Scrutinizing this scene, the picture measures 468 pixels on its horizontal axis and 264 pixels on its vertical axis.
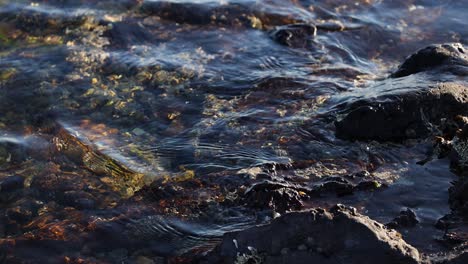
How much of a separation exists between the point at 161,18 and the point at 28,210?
465 cm

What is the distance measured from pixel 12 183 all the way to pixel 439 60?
15.6 ft

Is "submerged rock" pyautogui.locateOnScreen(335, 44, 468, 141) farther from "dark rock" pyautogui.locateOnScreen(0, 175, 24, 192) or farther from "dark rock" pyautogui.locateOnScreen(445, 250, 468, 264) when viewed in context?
"dark rock" pyautogui.locateOnScreen(0, 175, 24, 192)

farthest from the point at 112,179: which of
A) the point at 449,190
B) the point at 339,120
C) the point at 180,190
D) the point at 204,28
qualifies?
the point at 204,28

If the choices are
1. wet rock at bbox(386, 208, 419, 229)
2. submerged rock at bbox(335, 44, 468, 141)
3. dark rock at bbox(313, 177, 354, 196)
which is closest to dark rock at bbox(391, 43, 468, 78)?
submerged rock at bbox(335, 44, 468, 141)

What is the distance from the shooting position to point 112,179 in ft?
18.2

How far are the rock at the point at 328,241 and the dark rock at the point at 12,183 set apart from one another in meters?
2.59

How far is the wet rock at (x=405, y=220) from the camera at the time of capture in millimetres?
4602

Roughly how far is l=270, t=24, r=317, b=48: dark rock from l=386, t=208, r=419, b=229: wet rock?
4.02 m

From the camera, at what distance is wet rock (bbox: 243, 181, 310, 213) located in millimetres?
4918

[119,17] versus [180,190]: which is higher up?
[119,17]

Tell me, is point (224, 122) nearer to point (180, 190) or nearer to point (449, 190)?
point (180, 190)

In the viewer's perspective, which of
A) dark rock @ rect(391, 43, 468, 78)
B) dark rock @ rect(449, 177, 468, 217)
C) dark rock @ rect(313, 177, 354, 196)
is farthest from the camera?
dark rock @ rect(391, 43, 468, 78)

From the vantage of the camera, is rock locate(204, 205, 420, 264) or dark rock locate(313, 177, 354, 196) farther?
dark rock locate(313, 177, 354, 196)

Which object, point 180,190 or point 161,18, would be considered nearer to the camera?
point 180,190
